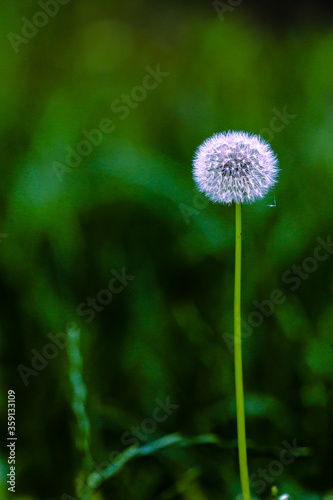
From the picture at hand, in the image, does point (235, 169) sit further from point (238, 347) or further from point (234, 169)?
point (238, 347)

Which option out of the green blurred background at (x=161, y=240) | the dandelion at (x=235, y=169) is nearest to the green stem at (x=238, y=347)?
the dandelion at (x=235, y=169)

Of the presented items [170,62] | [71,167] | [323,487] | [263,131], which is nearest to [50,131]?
[71,167]

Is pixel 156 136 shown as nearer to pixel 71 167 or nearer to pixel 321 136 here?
pixel 71 167

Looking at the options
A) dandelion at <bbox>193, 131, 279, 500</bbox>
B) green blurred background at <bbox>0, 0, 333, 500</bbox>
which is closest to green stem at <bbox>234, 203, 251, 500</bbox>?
dandelion at <bbox>193, 131, 279, 500</bbox>

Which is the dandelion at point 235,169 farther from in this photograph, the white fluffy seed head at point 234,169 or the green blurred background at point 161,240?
the green blurred background at point 161,240

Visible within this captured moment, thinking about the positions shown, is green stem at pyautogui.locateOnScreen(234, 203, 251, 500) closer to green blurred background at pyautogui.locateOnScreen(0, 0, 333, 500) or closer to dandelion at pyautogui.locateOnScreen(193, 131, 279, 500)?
dandelion at pyautogui.locateOnScreen(193, 131, 279, 500)
